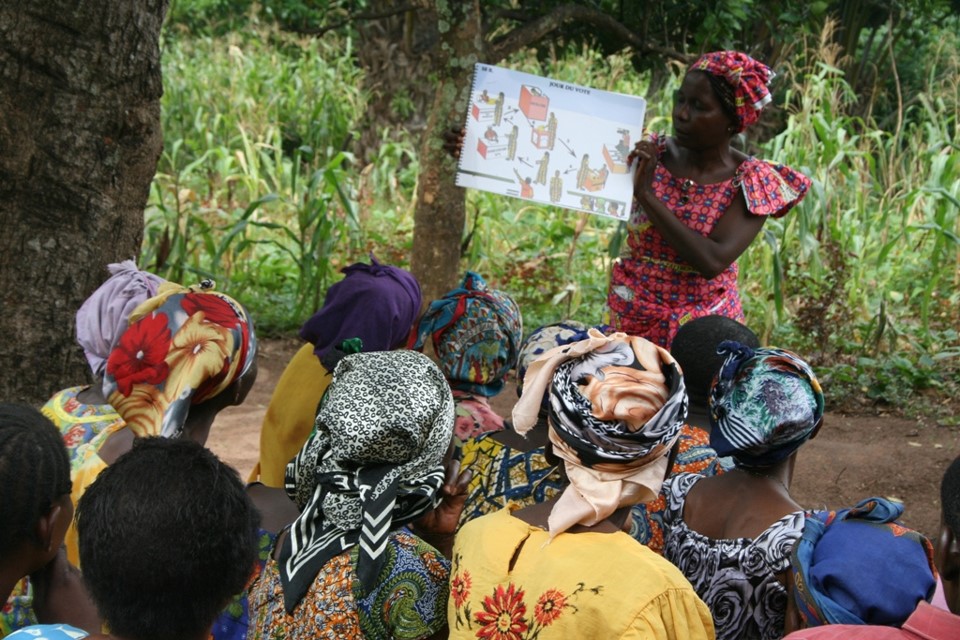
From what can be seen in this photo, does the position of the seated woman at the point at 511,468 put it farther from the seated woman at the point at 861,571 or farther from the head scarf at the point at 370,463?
the seated woman at the point at 861,571

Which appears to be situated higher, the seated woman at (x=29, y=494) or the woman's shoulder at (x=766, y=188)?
the woman's shoulder at (x=766, y=188)

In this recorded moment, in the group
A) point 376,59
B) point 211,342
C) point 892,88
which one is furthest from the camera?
point 892,88

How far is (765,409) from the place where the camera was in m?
2.20

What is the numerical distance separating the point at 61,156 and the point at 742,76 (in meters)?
2.31

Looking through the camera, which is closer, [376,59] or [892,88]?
[376,59]

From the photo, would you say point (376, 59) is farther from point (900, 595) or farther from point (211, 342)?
point (900, 595)

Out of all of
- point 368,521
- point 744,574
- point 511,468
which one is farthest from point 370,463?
point 744,574

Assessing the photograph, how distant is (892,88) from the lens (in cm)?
1475

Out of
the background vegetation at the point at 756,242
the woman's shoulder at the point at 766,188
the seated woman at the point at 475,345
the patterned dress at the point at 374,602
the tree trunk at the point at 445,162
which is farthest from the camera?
the background vegetation at the point at 756,242

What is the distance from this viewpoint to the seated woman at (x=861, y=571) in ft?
5.68

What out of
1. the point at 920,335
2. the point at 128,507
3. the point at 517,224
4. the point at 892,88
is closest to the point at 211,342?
the point at 128,507

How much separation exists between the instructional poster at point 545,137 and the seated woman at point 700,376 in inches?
39.0

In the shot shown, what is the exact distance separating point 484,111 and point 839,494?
230 cm

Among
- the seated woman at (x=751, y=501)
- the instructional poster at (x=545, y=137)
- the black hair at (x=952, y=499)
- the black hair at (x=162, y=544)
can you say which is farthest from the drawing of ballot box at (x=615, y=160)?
the black hair at (x=162, y=544)
